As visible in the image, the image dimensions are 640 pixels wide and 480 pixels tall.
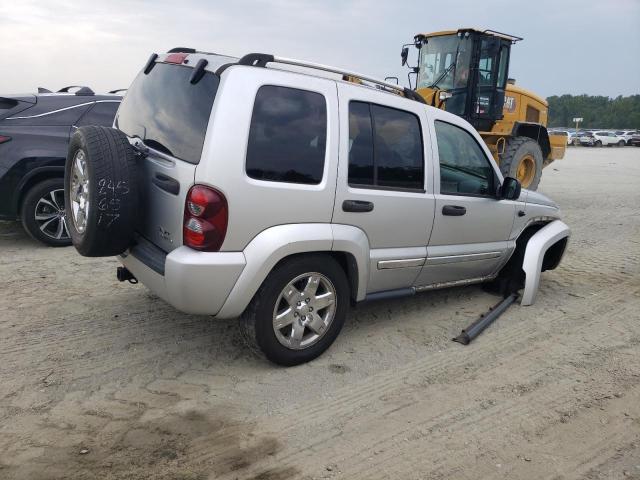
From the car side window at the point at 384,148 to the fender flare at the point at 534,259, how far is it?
1.55m

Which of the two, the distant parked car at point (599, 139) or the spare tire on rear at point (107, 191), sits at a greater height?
the distant parked car at point (599, 139)

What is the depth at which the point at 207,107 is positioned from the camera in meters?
3.11

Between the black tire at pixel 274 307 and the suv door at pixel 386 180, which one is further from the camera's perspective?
the suv door at pixel 386 180

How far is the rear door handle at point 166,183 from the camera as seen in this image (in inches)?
122

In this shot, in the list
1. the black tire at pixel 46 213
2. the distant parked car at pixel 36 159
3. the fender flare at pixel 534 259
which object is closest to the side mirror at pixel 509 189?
the fender flare at pixel 534 259

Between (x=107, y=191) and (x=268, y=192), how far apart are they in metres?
0.90

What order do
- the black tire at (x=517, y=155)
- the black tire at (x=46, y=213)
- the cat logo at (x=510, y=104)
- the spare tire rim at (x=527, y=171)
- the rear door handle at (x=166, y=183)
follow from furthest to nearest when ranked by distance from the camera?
the cat logo at (x=510, y=104)
the spare tire rim at (x=527, y=171)
the black tire at (x=517, y=155)
the black tire at (x=46, y=213)
the rear door handle at (x=166, y=183)

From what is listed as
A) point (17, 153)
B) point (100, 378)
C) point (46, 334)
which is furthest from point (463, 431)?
point (17, 153)

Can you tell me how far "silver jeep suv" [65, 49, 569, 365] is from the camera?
3.05 meters

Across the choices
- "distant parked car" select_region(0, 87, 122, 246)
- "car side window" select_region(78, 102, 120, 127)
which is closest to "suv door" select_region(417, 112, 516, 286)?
"distant parked car" select_region(0, 87, 122, 246)

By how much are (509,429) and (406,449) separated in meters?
0.65

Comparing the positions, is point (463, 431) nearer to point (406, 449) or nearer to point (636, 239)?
point (406, 449)

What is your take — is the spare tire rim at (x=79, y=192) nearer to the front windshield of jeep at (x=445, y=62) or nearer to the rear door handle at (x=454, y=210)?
the rear door handle at (x=454, y=210)

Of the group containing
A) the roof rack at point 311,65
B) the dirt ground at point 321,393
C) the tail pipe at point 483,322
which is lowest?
the dirt ground at point 321,393
